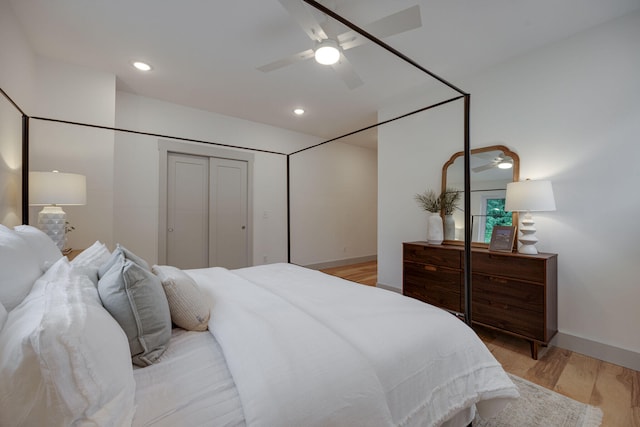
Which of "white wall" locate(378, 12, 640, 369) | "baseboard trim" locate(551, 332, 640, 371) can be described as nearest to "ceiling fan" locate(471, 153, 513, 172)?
"white wall" locate(378, 12, 640, 369)

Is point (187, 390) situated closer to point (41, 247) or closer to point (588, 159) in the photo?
point (41, 247)

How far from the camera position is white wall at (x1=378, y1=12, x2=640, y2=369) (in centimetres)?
204

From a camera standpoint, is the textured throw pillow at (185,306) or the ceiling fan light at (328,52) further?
the ceiling fan light at (328,52)

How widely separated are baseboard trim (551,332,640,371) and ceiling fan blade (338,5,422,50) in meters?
2.69

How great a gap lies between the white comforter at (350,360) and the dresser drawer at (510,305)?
4.09ft

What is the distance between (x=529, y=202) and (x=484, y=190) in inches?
22.7

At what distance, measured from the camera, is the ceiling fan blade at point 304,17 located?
1528mm

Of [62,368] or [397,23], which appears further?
[397,23]

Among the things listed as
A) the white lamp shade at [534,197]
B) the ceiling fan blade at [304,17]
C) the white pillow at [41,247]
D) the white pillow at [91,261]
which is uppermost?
the ceiling fan blade at [304,17]

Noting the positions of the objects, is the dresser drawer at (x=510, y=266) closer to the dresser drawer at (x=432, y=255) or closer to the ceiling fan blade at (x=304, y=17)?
the dresser drawer at (x=432, y=255)

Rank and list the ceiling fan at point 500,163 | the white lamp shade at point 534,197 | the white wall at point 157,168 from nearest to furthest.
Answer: the white lamp shade at point 534,197, the ceiling fan at point 500,163, the white wall at point 157,168

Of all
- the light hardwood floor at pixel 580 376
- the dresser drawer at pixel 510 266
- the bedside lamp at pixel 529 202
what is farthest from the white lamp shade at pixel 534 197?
the light hardwood floor at pixel 580 376

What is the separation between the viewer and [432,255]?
2.84 m

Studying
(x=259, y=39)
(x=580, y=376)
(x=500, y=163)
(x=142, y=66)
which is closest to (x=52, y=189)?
(x=142, y=66)
